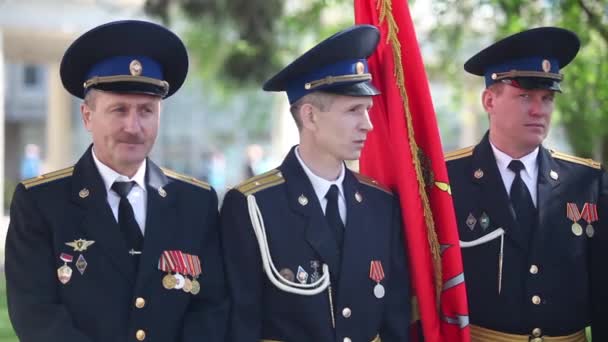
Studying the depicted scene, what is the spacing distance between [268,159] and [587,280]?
19.3m

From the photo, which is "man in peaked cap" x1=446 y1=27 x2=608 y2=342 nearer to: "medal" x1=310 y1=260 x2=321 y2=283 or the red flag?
the red flag

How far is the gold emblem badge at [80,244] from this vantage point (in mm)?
3461

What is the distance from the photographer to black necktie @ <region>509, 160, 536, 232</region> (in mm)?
4199

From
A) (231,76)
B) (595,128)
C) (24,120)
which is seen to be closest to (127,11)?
(231,76)

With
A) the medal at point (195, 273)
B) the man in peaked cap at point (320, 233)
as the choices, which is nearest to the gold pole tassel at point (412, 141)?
the man in peaked cap at point (320, 233)

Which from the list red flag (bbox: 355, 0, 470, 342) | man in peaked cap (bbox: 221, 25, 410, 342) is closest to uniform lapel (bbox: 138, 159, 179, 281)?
man in peaked cap (bbox: 221, 25, 410, 342)

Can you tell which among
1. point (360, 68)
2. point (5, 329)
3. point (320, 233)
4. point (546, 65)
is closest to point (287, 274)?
point (320, 233)

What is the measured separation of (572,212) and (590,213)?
9 centimetres

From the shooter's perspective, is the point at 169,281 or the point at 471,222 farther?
Answer: the point at 471,222

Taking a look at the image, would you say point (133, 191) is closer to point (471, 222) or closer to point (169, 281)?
point (169, 281)

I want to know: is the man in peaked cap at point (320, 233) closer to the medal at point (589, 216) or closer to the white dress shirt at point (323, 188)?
the white dress shirt at point (323, 188)

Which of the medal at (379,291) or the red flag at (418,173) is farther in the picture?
the red flag at (418,173)

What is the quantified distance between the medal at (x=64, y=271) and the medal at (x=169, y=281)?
0.36 meters

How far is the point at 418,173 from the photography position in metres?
3.89
